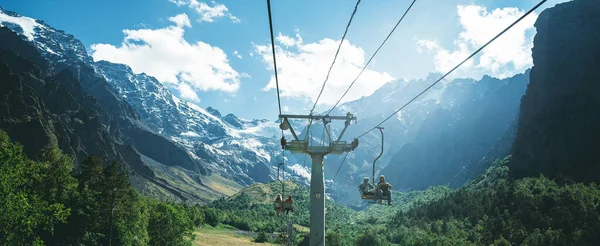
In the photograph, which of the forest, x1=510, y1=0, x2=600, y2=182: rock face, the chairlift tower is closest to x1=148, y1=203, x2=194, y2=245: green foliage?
the forest

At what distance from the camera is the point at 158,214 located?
7262cm

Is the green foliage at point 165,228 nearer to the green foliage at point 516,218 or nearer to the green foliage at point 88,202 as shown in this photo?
the green foliage at point 88,202

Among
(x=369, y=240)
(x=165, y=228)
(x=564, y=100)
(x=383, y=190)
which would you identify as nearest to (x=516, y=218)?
(x=369, y=240)

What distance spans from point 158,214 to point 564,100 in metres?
157

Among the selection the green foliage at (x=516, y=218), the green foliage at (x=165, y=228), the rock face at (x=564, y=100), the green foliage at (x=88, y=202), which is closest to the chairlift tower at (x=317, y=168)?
the green foliage at (x=88, y=202)

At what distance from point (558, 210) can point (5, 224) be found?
4373 inches

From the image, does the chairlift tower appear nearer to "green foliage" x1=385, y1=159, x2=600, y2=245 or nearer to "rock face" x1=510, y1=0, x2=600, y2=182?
"green foliage" x1=385, y1=159, x2=600, y2=245

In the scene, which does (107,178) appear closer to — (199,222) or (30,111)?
(199,222)

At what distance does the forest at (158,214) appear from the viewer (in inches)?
1458

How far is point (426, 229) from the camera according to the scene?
473ft

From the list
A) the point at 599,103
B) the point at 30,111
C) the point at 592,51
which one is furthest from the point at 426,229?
the point at 30,111

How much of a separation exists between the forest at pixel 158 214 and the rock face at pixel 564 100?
19.3m

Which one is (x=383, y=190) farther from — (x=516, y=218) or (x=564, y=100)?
(x=564, y=100)

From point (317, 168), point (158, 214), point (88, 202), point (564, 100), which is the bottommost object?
point (158, 214)
